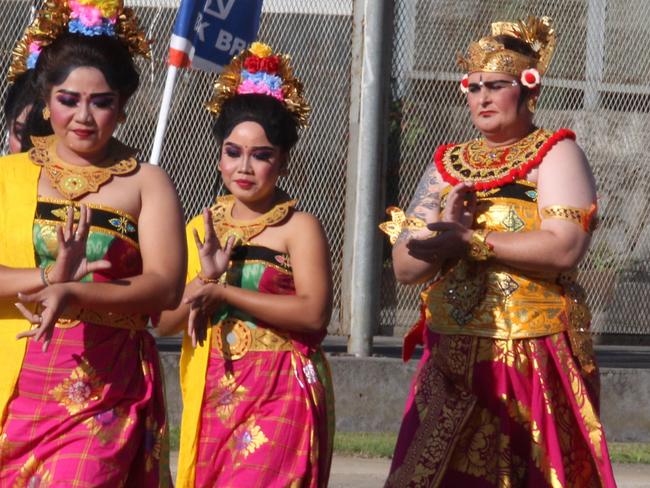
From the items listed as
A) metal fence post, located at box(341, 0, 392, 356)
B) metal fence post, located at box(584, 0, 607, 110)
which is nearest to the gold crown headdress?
metal fence post, located at box(341, 0, 392, 356)

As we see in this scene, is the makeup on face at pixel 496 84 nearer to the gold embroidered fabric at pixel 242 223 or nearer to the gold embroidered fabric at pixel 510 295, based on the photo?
the gold embroidered fabric at pixel 510 295

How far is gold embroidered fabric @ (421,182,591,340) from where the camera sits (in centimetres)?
540

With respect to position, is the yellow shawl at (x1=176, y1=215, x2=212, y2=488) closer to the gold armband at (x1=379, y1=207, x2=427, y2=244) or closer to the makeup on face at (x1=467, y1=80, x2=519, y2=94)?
the gold armband at (x1=379, y1=207, x2=427, y2=244)

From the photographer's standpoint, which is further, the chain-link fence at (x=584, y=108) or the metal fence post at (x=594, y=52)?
the metal fence post at (x=594, y=52)

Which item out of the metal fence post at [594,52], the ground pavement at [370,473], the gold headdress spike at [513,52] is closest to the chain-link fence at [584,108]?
the metal fence post at [594,52]

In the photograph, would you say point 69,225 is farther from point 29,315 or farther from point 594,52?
point 594,52

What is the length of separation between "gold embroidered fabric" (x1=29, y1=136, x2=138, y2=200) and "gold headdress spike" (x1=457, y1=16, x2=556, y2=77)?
61.5 inches

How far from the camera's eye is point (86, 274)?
4105 mm

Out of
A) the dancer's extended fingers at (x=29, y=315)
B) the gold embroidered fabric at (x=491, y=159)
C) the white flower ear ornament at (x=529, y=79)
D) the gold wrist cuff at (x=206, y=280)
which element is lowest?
the dancer's extended fingers at (x=29, y=315)

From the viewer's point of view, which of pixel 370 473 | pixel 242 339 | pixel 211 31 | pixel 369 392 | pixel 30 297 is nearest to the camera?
pixel 30 297

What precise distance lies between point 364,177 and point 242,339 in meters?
3.41

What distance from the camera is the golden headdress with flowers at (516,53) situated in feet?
18.1

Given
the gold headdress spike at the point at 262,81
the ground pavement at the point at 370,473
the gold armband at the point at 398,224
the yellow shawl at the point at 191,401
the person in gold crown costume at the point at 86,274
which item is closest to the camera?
the person in gold crown costume at the point at 86,274

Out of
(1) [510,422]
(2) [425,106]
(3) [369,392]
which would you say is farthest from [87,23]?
(2) [425,106]
